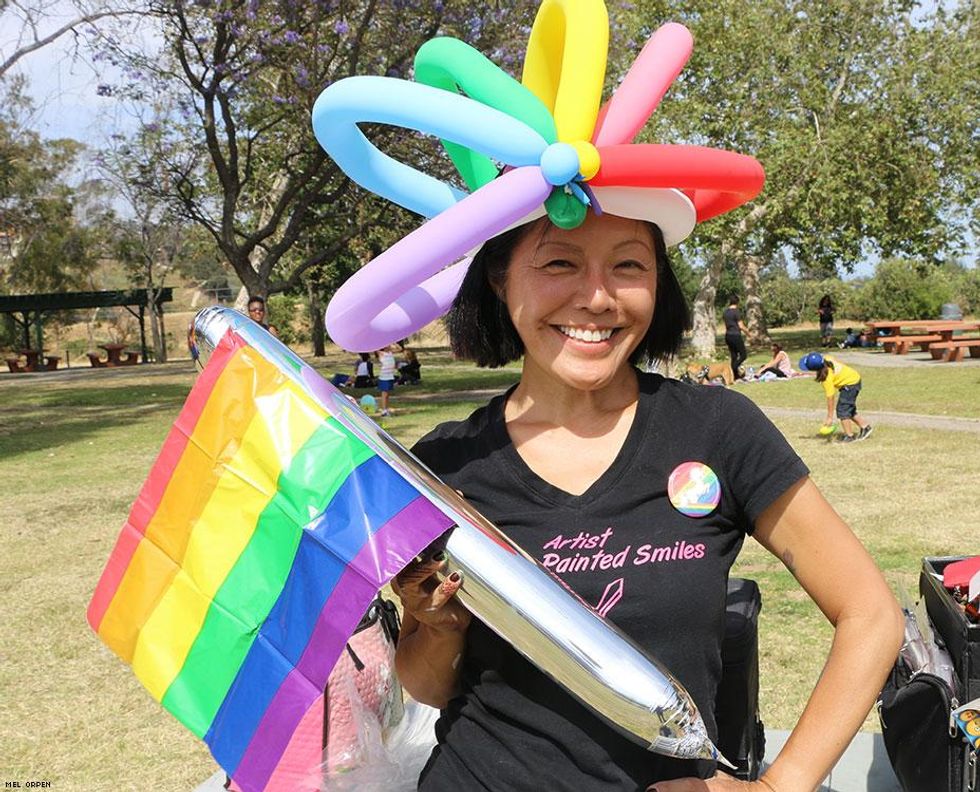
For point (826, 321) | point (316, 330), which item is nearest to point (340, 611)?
point (826, 321)

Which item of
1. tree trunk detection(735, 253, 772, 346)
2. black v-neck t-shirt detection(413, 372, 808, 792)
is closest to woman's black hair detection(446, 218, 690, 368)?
black v-neck t-shirt detection(413, 372, 808, 792)

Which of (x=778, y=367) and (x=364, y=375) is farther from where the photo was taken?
(x=364, y=375)

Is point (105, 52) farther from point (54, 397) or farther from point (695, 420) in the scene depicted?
point (695, 420)

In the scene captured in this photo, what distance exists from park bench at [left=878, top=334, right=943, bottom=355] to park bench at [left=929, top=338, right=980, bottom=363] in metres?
0.92

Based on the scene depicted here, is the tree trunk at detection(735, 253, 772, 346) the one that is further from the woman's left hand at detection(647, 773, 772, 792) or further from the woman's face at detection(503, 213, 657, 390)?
the woman's left hand at detection(647, 773, 772, 792)

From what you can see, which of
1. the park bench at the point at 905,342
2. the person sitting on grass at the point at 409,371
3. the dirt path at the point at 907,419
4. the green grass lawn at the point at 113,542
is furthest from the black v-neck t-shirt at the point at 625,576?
the park bench at the point at 905,342

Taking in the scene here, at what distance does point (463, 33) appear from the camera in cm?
1526

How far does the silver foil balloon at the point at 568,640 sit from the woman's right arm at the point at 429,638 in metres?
0.07

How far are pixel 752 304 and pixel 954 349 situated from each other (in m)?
9.60

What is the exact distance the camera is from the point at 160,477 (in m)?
1.52

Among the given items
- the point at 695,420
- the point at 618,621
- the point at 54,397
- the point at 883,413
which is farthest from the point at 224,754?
the point at 54,397

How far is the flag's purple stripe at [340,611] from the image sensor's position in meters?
1.32

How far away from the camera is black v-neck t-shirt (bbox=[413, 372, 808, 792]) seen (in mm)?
1481

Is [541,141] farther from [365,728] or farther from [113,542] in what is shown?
[113,542]
